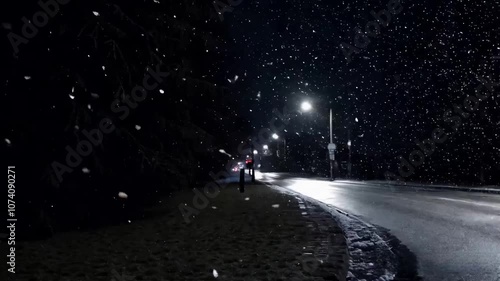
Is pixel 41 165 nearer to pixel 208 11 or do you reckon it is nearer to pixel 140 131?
pixel 140 131

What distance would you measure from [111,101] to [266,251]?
5.16 metres

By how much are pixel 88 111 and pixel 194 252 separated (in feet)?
12.0

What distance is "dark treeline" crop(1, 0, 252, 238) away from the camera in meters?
8.43

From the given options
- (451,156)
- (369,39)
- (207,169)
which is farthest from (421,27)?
(207,169)

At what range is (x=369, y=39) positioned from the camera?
36062mm
